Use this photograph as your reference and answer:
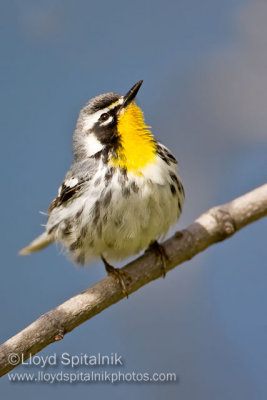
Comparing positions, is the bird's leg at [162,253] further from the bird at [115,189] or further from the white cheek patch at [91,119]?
the white cheek patch at [91,119]

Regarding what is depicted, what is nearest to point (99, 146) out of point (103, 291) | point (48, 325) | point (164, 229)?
point (164, 229)

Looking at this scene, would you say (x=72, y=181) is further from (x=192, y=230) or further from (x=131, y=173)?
(x=192, y=230)

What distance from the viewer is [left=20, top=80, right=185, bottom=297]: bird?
13.9ft

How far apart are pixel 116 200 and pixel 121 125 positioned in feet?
2.48

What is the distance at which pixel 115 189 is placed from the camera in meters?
4.19

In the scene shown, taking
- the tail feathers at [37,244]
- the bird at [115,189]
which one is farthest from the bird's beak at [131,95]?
the tail feathers at [37,244]

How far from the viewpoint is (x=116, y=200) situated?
165 inches

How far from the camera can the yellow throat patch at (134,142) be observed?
429cm

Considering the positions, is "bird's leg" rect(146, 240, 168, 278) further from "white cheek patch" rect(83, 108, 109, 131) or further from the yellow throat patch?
"white cheek patch" rect(83, 108, 109, 131)

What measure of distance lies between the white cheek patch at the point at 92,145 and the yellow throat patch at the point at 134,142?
0.22 meters

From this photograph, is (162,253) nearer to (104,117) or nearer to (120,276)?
(120,276)

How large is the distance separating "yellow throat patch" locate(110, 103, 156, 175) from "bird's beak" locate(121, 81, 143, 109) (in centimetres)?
4

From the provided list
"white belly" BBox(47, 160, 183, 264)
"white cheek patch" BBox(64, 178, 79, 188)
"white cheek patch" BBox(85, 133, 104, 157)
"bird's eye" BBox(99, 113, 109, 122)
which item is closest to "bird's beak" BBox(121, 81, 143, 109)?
"bird's eye" BBox(99, 113, 109, 122)

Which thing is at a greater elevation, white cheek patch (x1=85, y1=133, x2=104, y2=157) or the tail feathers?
white cheek patch (x1=85, y1=133, x2=104, y2=157)
